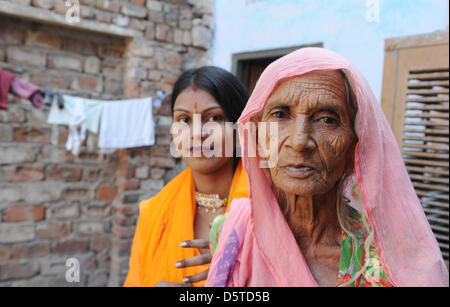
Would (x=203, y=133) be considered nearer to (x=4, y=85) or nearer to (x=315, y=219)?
(x=315, y=219)

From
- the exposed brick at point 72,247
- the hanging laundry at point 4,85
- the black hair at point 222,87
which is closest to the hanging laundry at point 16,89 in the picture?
the hanging laundry at point 4,85

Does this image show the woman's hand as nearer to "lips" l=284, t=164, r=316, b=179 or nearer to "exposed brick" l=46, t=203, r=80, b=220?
"lips" l=284, t=164, r=316, b=179

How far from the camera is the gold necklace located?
80.6 inches

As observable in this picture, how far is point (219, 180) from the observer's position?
2057 millimetres

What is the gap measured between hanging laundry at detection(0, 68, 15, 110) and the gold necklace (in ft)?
7.01

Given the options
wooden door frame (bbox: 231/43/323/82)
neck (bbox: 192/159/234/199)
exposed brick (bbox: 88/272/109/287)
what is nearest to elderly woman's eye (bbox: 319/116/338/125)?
neck (bbox: 192/159/234/199)

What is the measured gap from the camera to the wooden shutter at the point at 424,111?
7.13 feet

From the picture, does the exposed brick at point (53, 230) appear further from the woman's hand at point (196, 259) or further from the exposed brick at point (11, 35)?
the woman's hand at point (196, 259)

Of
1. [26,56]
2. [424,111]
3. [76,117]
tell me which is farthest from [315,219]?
[26,56]

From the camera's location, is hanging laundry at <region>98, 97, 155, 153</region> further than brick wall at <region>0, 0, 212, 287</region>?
Yes

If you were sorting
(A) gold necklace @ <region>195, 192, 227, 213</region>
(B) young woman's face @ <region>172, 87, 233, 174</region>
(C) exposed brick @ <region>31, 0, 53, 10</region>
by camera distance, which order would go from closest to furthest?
(B) young woman's face @ <region>172, 87, 233, 174</region>
(A) gold necklace @ <region>195, 192, 227, 213</region>
(C) exposed brick @ <region>31, 0, 53, 10</region>
